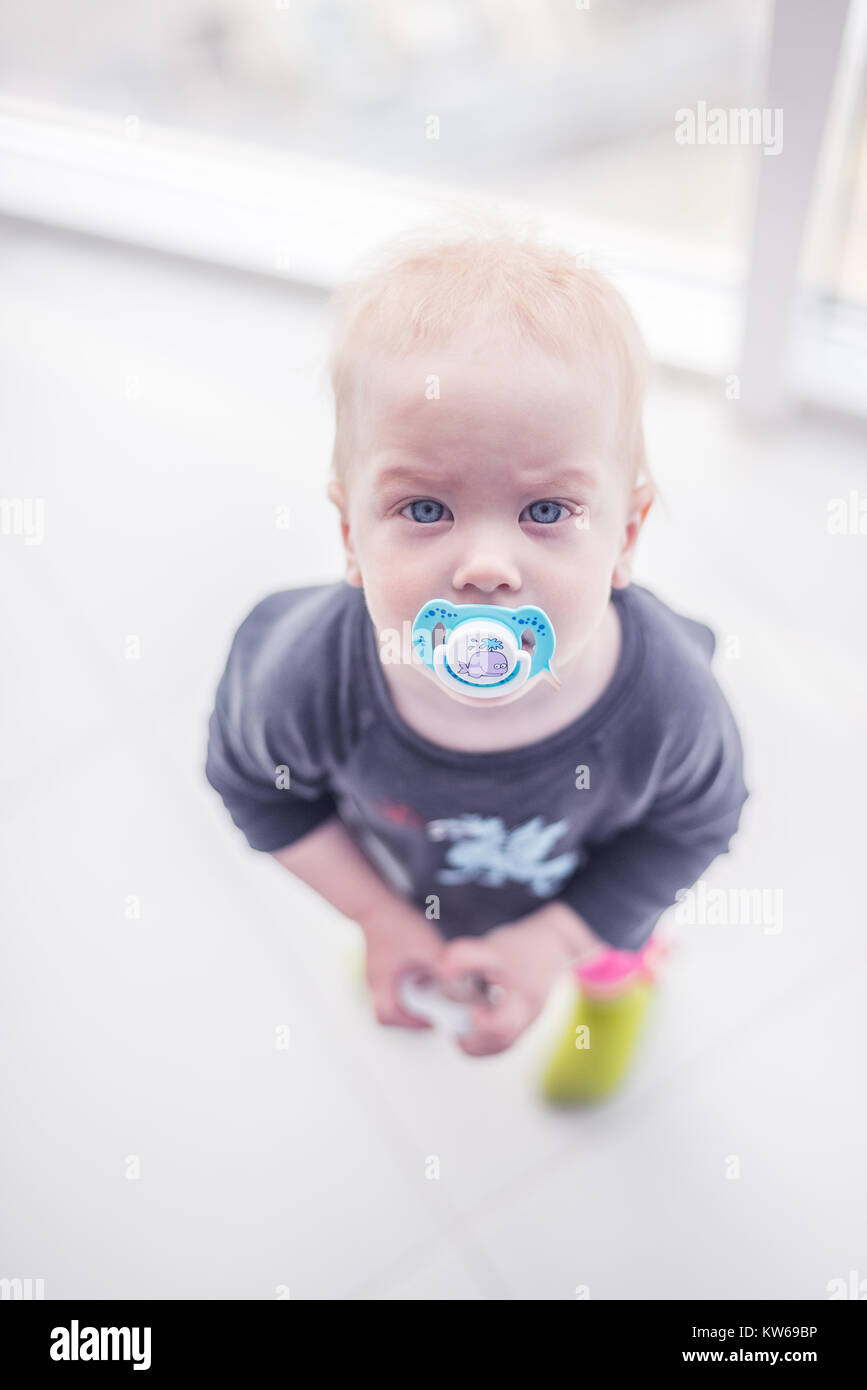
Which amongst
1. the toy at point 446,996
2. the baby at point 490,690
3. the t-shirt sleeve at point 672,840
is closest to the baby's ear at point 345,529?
the baby at point 490,690

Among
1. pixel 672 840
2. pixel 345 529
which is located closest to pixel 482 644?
pixel 345 529

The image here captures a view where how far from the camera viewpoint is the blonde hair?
54cm

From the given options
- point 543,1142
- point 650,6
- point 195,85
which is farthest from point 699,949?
point 195,85

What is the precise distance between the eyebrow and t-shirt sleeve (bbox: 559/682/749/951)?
0.66ft

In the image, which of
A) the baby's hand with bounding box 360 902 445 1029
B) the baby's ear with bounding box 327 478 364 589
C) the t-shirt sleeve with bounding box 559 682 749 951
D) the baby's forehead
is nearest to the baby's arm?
the baby's hand with bounding box 360 902 445 1029

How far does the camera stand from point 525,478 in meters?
0.53

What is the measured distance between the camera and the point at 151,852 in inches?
44.3

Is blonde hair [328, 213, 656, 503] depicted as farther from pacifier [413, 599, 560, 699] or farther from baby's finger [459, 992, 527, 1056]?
baby's finger [459, 992, 527, 1056]

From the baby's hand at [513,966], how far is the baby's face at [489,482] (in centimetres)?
31

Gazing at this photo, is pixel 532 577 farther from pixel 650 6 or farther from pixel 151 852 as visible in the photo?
pixel 650 6

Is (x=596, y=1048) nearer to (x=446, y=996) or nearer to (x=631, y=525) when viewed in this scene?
(x=446, y=996)

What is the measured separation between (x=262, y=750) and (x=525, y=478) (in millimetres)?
274

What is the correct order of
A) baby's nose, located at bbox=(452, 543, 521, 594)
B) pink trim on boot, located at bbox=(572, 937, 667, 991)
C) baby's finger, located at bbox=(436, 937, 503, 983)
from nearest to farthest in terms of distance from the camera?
baby's nose, located at bbox=(452, 543, 521, 594), baby's finger, located at bbox=(436, 937, 503, 983), pink trim on boot, located at bbox=(572, 937, 667, 991)

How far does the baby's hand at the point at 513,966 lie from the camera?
0.81 metres
